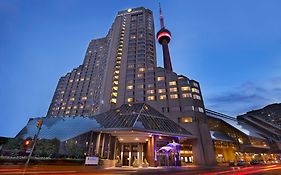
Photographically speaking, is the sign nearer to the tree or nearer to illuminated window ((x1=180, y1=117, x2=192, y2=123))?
the tree

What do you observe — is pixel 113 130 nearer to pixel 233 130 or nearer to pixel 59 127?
pixel 59 127

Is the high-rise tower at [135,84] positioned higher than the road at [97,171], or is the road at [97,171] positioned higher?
the high-rise tower at [135,84]

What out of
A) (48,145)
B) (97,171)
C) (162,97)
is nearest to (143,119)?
(162,97)

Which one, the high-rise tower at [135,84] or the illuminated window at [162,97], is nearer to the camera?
the high-rise tower at [135,84]

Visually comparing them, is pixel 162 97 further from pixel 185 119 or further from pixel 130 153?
pixel 130 153

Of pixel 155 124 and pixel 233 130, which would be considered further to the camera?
pixel 233 130

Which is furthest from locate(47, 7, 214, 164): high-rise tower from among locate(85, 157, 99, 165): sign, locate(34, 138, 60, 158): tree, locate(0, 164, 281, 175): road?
locate(34, 138, 60, 158): tree

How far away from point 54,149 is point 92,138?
8.48 metres

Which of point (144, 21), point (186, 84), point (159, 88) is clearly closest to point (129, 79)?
point (159, 88)

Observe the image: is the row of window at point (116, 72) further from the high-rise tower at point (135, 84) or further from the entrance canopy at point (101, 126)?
the entrance canopy at point (101, 126)

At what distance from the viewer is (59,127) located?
41344mm

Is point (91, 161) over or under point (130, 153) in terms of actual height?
under

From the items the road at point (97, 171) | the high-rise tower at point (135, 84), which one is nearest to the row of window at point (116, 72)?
the high-rise tower at point (135, 84)

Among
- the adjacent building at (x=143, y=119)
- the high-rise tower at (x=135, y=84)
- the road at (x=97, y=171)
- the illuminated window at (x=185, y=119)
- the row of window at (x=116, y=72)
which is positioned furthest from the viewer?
the row of window at (x=116, y=72)
